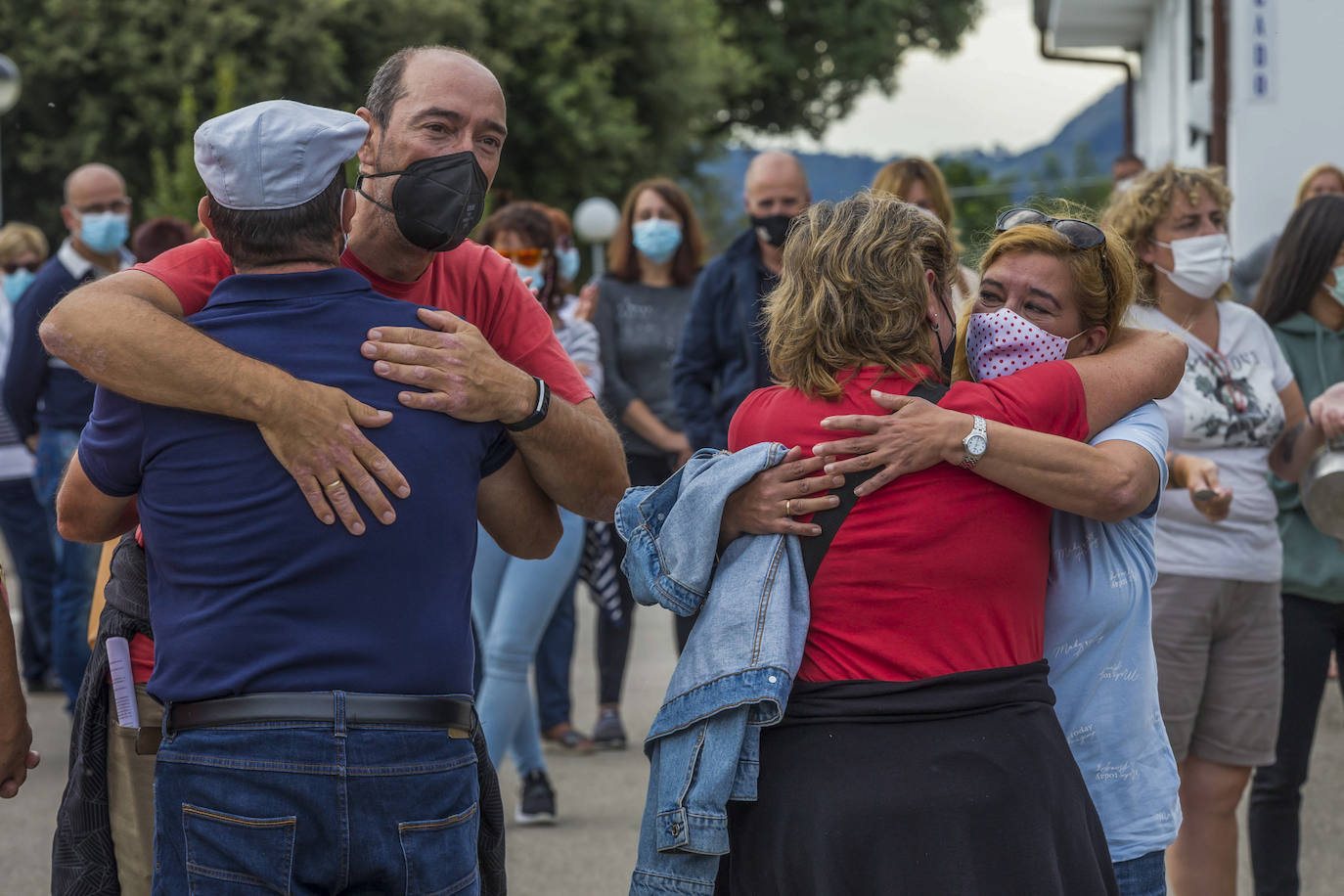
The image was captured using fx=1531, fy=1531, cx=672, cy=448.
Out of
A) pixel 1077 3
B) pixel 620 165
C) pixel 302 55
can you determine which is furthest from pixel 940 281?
pixel 620 165

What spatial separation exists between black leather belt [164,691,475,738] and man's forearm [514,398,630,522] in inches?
18.2

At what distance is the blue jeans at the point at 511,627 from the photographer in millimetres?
4883

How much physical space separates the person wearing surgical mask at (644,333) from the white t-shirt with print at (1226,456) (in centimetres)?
293

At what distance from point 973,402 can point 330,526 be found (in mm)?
1028

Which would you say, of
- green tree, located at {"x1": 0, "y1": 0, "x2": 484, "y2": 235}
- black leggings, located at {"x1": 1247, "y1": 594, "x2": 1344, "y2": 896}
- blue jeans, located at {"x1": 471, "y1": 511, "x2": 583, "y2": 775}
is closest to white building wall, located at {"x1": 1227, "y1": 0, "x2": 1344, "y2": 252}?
black leggings, located at {"x1": 1247, "y1": 594, "x2": 1344, "y2": 896}

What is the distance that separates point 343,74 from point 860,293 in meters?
23.9

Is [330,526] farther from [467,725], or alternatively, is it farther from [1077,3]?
[1077,3]

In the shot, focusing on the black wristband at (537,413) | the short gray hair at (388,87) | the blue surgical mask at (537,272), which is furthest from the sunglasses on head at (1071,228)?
the blue surgical mask at (537,272)

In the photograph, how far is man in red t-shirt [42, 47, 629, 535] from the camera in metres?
2.19

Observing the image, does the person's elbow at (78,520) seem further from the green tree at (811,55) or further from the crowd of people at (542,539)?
the green tree at (811,55)

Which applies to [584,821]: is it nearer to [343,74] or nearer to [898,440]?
[898,440]

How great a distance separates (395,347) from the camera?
7.41 ft

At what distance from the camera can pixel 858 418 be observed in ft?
7.88

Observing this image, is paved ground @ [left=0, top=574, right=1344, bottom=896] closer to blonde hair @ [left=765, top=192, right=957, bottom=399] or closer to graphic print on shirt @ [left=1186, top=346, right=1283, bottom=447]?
graphic print on shirt @ [left=1186, top=346, right=1283, bottom=447]
